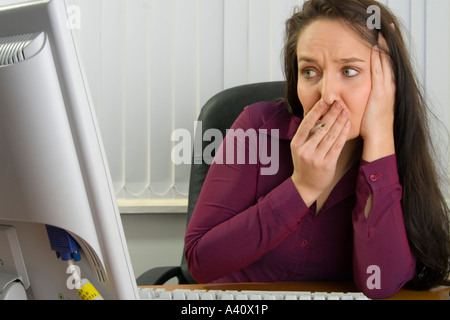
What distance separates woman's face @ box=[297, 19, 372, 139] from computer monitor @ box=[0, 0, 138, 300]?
693mm

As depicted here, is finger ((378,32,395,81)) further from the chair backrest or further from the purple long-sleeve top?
the chair backrest

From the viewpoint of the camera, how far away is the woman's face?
1050 millimetres

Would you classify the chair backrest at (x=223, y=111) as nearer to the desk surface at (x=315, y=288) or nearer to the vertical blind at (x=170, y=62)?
the vertical blind at (x=170, y=62)

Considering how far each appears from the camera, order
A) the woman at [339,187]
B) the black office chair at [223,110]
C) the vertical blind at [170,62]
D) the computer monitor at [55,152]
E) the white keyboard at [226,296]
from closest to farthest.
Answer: the computer monitor at [55,152]
the white keyboard at [226,296]
the woman at [339,187]
the black office chair at [223,110]
the vertical blind at [170,62]

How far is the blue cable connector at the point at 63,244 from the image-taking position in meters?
0.49

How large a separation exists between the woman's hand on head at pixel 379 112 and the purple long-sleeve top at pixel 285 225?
30 millimetres

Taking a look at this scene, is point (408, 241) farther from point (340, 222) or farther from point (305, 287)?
point (305, 287)

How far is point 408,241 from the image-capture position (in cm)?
110

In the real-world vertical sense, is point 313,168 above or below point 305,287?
above

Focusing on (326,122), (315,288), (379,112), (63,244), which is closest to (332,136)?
(326,122)

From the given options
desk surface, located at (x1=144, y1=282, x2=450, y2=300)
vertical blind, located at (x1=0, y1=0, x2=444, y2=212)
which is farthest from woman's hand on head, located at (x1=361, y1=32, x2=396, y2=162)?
vertical blind, located at (x1=0, y1=0, x2=444, y2=212)

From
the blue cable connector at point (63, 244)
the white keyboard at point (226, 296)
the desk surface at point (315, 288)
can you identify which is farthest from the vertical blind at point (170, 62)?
the blue cable connector at point (63, 244)

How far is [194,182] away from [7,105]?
99 cm
